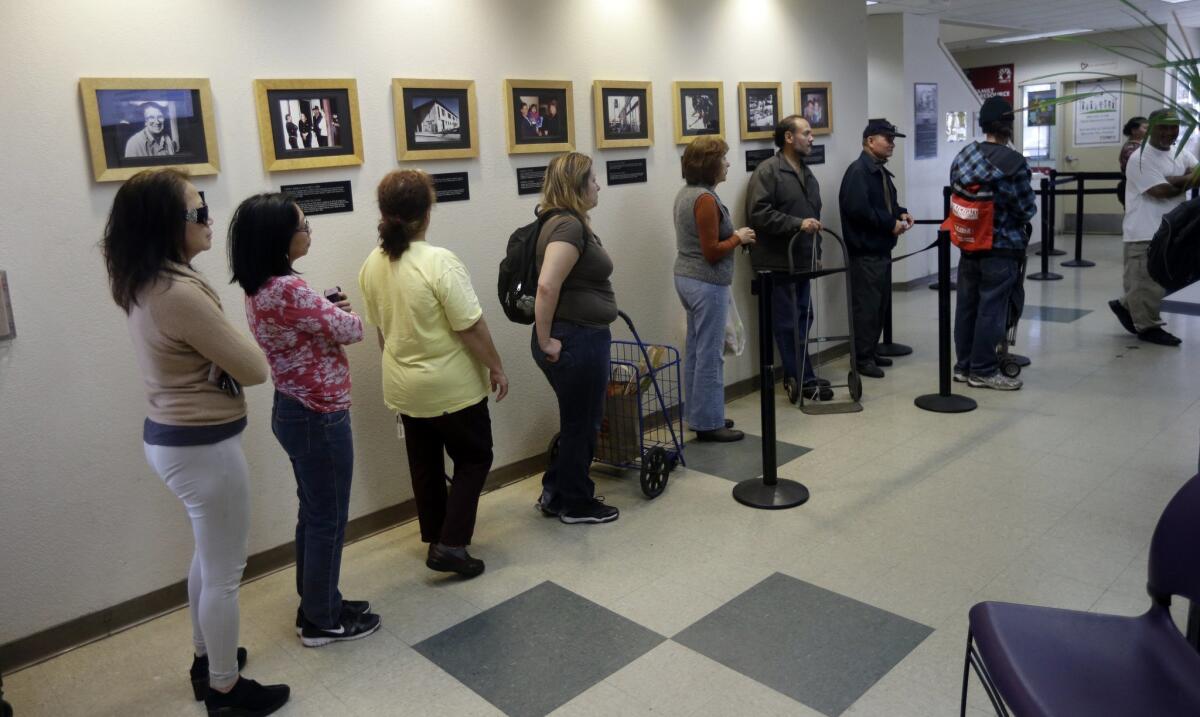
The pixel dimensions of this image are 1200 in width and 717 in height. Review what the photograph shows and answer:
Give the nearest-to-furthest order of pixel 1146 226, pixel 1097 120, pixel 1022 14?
pixel 1146 226 < pixel 1022 14 < pixel 1097 120

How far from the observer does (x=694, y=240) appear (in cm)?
454

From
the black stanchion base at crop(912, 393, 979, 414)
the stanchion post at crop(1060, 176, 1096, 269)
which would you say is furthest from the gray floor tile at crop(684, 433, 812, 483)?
the stanchion post at crop(1060, 176, 1096, 269)

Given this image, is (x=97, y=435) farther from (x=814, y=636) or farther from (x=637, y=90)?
(x=637, y=90)

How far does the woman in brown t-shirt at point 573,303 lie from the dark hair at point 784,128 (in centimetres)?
200

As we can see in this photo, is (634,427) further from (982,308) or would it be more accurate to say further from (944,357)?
(982,308)

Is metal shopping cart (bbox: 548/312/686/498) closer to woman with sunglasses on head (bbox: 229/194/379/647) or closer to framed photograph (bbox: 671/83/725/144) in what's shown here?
framed photograph (bbox: 671/83/725/144)

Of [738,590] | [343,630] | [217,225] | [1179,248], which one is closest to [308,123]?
[217,225]

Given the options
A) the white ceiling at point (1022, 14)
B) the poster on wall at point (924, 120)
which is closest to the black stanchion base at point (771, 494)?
the white ceiling at point (1022, 14)

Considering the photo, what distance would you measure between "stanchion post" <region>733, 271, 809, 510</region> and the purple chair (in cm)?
177

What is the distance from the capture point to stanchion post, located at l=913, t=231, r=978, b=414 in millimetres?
4828

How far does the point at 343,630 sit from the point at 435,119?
2.07 m

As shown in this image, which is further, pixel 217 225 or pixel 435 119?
pixel 435 119

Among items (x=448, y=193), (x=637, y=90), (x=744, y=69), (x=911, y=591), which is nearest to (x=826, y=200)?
(x=744, y=69)

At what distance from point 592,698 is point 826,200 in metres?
4.20
